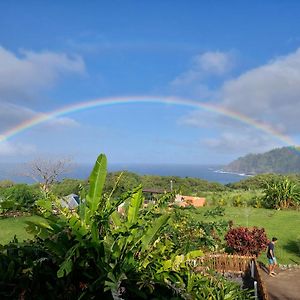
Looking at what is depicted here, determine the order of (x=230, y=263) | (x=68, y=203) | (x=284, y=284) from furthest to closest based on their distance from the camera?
Answer: (x=230, y=263) < (x=284, y=284) < (x=68, y=203)

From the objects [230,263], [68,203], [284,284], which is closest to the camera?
[68,203]

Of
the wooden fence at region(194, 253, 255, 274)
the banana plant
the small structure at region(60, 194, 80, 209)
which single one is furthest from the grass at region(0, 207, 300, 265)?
the banana plant

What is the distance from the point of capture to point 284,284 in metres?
11.6

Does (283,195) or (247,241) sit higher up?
(283,195)

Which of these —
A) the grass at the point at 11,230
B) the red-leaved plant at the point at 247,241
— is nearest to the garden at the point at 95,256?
the red-leaved plant at the point at 247,241

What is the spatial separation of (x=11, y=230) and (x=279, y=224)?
14.7 metres

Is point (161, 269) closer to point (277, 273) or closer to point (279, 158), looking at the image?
point (277, 273)

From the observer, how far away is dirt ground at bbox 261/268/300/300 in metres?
10.5

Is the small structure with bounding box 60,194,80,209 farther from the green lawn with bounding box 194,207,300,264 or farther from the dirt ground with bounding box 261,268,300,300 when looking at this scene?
the green lawn with bounding box 194,207,300,264

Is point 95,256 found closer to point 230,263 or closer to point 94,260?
point 94,260

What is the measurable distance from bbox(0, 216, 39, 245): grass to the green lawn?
1009 cm

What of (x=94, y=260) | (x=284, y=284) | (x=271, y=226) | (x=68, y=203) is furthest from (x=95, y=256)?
Result: (x=271, y=226)

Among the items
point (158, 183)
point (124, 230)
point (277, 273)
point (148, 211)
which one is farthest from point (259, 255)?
point (158, 183)

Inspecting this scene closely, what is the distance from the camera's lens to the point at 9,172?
104 ft
